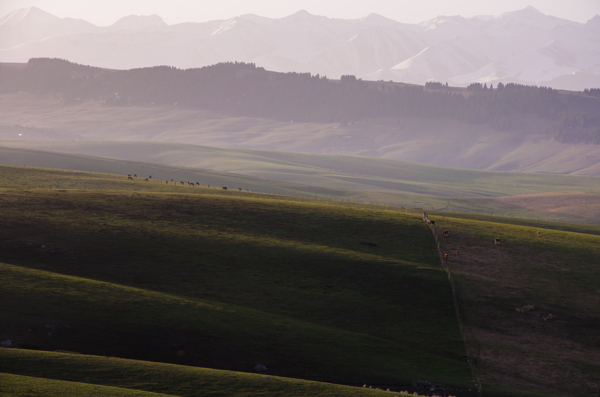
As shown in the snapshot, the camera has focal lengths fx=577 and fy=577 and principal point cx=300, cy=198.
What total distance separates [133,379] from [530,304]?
37.1m

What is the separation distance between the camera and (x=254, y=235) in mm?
65688

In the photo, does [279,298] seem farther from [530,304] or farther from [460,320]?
[530,304]

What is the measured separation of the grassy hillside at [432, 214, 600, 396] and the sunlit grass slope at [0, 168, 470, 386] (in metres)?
2.66

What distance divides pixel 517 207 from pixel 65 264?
→ 15778cm

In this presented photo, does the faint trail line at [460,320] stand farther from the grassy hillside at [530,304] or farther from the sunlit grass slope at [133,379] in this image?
the sunlit grass slope at [133,379]

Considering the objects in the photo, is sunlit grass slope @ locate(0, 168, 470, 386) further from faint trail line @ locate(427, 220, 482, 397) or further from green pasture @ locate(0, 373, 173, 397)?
green pasture @ locate(0, 373, 173, 397)

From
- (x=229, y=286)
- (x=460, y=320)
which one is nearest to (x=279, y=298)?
(x=229, y=286)

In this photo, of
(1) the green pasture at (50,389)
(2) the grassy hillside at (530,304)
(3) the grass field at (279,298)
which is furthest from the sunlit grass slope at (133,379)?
(2) the grassy hillside at (530,304)

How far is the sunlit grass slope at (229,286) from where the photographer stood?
3722 centimetres

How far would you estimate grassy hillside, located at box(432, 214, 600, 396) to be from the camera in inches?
1583

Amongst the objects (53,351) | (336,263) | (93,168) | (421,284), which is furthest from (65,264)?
(93,168)

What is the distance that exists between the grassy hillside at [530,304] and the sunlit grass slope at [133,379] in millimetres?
13698

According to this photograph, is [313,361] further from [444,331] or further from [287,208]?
[287,208]

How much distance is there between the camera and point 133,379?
1154 inches
